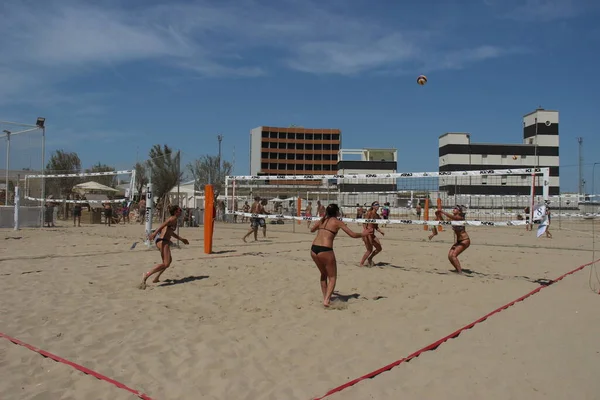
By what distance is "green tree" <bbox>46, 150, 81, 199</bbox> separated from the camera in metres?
24.8

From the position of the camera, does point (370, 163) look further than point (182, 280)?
Yes

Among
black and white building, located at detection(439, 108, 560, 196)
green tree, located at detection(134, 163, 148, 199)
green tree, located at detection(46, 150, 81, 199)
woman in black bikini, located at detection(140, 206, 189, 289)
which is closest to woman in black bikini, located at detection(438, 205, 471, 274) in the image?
woman in black bikini, located at detection(140, 206, 189, 289)

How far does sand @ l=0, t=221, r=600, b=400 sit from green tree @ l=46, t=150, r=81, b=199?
17303mm

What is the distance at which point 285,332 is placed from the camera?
16.5 feet

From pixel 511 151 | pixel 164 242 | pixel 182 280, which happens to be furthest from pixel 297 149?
pixel 164 242

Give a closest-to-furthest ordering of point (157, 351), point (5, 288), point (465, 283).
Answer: point (157, 351) < point (5, 288) < point (465, 283)

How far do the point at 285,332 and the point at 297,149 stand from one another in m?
A: 81.9

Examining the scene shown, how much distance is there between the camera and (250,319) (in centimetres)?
554

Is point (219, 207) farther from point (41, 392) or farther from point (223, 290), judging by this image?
point (41, 392)

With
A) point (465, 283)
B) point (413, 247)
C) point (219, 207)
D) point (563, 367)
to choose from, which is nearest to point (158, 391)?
point (563, 367)

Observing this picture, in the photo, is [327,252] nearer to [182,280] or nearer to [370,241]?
[182,280]

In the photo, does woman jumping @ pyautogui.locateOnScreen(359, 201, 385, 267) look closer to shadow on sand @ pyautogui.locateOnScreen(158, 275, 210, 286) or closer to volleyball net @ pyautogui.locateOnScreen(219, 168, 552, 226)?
shadow on sand @ pyautogui.locateOnScreen(158, 275, 210, 286)

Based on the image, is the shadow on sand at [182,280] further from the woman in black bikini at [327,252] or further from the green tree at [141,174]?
the green tree at [141,174]

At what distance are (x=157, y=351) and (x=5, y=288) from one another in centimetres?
375
